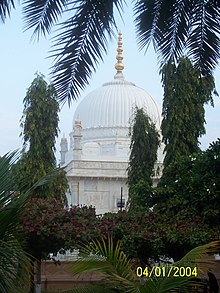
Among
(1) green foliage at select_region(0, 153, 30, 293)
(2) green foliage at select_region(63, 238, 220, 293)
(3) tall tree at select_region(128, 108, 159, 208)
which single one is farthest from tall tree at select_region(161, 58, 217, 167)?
(1) green foliage at select_region(0, 153, 30, 293)

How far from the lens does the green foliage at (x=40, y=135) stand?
22.2 metres

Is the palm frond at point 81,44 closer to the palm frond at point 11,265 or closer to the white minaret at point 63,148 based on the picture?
the palm frond at point 11,265

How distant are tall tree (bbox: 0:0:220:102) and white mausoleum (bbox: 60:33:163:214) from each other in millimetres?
31301

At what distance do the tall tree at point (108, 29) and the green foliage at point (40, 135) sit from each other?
52.0 feet

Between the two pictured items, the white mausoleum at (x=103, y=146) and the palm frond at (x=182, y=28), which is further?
the white mausoleum at (x=103, y=146)

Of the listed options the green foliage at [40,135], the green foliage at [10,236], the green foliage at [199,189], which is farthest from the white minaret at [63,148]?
the green foliage at [10,236]

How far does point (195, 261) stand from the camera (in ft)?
22.2

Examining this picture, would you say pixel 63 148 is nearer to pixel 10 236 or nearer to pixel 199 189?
pixel 199 189

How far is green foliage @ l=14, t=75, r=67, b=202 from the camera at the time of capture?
875 inches

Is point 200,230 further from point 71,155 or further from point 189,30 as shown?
point 71,155

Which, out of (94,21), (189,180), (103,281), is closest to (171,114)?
(189,180)

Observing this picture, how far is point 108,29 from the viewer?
5.30m

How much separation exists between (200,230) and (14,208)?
7.02 meters
